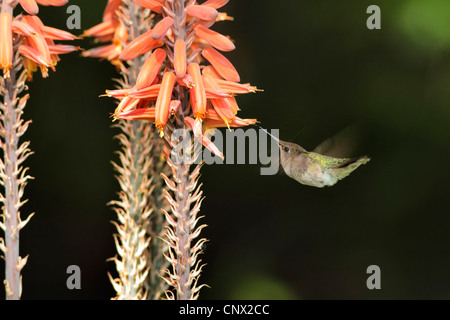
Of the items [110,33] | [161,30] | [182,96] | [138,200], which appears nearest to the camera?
[161,30]

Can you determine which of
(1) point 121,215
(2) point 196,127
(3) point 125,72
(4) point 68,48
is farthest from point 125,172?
(2) point 196,127

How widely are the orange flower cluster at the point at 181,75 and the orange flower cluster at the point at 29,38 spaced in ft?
0.73

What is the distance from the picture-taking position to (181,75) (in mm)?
1151

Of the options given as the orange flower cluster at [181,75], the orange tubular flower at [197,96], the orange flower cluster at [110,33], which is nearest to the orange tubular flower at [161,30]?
the orange flower cluster at [181,75]

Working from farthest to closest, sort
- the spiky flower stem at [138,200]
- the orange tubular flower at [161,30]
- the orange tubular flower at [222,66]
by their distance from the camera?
the spiky flower stem at [138,200]
the orange tubular flower at [222,66]
the orange tubular flower at [161,30]

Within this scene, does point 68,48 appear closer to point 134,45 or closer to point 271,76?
point 134,45

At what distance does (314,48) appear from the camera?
275 cm

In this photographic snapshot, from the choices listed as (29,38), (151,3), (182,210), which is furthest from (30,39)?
(182,210)

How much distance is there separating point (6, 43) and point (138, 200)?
63cm

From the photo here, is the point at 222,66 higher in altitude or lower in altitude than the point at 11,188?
higher

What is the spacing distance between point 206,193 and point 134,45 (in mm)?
1614

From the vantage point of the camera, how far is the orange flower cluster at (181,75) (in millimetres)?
1160

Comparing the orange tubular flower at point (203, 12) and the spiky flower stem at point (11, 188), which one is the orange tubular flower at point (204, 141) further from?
the spiky flower stem at point (11, 188)

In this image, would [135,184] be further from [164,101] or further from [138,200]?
[164,101]
